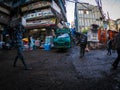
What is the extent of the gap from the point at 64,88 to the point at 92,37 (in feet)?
62.5

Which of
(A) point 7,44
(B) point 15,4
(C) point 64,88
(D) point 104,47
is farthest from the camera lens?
(B) point 15,4

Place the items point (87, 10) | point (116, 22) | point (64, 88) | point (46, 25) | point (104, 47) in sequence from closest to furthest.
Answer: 1. point (64, 88)
2. point (104, 47)
3. point (46, 25)
4. point (87, 10)
5. point (116, 22)

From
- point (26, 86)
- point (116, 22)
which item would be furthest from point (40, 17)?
point (116, 22)

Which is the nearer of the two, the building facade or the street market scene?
the street market scene

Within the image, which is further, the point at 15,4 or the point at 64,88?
the point at 15,4

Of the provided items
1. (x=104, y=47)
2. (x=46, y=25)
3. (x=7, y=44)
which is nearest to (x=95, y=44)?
(x=104, y=47)

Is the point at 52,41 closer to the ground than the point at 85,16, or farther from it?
closer to the ground

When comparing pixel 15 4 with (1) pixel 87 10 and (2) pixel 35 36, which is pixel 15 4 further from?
(1) pixel 87 10

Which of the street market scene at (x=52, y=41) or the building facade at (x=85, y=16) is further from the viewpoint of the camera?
the building facade at (x=85, y=16)

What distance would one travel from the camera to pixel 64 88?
4961 mm

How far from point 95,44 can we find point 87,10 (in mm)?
24650

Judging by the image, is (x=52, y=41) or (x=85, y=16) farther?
(x=85, y=16)

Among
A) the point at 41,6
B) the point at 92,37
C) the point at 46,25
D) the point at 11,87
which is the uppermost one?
the point at 41,6

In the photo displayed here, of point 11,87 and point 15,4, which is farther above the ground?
point 15,4
